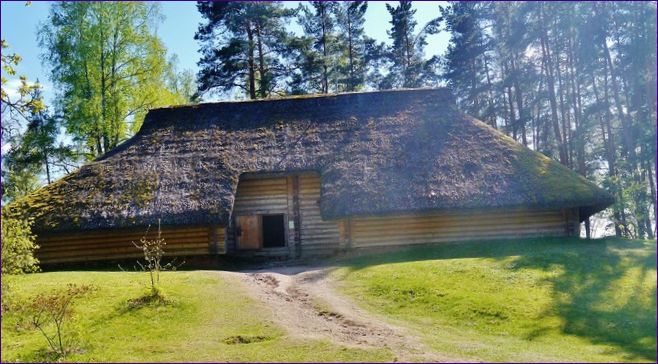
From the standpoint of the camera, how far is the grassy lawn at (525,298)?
9797 mm

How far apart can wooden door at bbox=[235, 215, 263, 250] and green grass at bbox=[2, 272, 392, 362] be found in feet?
19.8

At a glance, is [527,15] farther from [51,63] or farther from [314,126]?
[51,63]

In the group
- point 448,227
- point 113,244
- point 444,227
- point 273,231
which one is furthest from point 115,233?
point 448,227

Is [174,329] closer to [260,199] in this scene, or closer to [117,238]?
[117,238]

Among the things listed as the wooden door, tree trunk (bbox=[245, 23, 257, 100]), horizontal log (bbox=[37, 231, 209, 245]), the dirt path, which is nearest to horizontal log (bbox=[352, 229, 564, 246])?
the dirt path

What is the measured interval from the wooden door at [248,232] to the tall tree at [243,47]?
14732 millimetres

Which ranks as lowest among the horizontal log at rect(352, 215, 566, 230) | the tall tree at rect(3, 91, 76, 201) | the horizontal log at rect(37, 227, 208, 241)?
→ the horizontal log at rect(352, 215, 566, 230)

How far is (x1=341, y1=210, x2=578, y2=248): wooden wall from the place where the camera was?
19.3 meters

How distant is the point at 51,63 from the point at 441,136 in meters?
22.0

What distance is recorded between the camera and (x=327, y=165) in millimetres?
20703

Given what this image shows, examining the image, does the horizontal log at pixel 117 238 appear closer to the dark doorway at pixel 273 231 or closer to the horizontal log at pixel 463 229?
the dark doorway at pixel 273 231

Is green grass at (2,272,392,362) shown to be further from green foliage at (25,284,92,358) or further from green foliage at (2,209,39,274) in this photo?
green foliage at (2,209,39,274)

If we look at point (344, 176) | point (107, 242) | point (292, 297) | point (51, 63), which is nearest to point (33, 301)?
point (292, 297)

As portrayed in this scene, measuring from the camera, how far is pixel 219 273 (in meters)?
16.4
